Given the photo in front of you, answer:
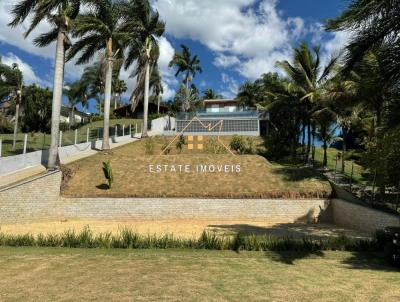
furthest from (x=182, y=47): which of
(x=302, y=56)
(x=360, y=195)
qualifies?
(x=360, y=195)

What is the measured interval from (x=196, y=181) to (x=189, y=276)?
Result: 41.8 ft

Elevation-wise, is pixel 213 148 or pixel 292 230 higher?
pixel 213 148

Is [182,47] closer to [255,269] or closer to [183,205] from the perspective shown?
[183,205]

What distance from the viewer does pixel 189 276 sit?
7.99m

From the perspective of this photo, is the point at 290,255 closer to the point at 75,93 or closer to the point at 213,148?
the point at 213,148

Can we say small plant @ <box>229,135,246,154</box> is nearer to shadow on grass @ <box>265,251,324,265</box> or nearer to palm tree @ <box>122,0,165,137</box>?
palm tree @ <box>122,0,165,137</box>

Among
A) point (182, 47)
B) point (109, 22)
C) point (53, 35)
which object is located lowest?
point (53, 35)

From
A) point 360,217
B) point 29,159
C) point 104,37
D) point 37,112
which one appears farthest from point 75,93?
point 360,217

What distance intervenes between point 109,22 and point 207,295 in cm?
2329

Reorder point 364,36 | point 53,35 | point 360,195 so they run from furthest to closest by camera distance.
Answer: point 53,35 → point 360,195 → point 364,36

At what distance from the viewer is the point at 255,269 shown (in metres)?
8.83

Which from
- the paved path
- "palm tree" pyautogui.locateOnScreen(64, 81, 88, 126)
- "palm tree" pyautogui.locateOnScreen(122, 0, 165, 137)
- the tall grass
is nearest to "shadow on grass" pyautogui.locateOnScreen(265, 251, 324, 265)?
the tall grass

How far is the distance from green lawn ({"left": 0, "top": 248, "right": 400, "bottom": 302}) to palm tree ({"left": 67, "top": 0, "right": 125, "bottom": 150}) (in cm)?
1746

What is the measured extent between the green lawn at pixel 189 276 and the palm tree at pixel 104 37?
17.5 meters
